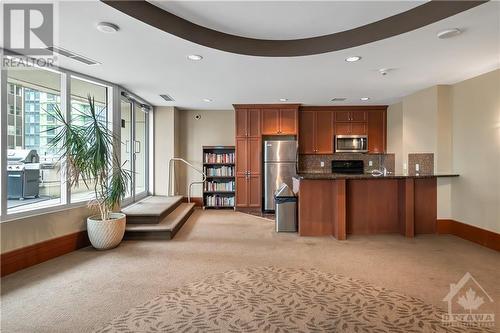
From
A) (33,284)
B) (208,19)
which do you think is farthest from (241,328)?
(208,19)

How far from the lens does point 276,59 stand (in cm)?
359

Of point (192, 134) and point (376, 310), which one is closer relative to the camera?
point (376, 310)

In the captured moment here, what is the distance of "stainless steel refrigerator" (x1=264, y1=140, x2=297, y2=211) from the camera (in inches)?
260

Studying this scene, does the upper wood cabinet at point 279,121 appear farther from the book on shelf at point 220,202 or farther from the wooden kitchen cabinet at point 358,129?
the book on shelf at point 220,202

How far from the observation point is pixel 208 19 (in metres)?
2.92

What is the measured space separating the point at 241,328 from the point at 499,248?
398 centimetres

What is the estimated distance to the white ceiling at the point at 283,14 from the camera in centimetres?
260

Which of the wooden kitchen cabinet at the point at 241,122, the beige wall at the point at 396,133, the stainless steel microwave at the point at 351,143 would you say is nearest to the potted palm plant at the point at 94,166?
the wooden kitchen cabinet at the point at 241,122

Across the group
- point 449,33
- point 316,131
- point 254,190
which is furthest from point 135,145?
point 449,33

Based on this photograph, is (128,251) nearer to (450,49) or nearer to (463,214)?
(450,49)

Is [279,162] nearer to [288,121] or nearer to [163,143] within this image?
[288,121]

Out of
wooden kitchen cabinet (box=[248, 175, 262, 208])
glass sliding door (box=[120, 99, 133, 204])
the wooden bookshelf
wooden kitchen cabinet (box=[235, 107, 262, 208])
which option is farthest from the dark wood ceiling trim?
the wooden bookshelf

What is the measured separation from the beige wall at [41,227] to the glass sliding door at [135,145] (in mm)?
1304

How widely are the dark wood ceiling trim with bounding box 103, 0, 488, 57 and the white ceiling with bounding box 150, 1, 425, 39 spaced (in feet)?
0.23
